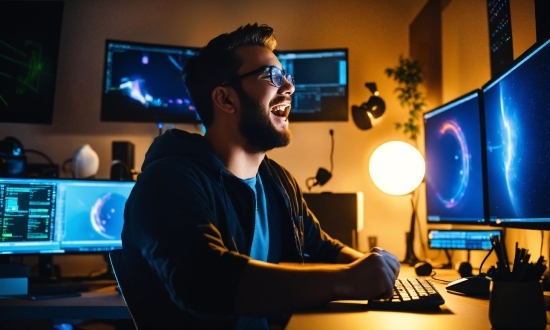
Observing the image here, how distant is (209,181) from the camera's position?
1.22 meters

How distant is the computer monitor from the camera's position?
114cm

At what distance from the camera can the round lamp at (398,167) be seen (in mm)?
2107

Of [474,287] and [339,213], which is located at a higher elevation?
Answer: [339,213]

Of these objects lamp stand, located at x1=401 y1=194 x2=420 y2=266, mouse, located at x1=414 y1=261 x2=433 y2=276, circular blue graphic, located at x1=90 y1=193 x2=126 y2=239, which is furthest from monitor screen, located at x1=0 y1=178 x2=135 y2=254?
lamp stand, located at x1=401 y1=194 x2=420 y2=266

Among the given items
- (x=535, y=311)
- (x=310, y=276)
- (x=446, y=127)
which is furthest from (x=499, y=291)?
(x=446, y=127)

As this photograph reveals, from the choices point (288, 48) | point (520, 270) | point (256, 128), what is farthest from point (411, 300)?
point (288, 48)

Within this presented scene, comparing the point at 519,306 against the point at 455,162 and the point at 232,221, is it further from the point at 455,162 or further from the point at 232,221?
the point at 455,162

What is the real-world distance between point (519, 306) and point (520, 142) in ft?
1.87

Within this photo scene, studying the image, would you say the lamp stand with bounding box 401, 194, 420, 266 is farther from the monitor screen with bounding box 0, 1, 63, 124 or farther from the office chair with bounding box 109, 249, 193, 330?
the monitor screen with bounding box 0, 1, 63, 124

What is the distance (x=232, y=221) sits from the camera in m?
1.28

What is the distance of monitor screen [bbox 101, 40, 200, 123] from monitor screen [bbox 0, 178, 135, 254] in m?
0.48

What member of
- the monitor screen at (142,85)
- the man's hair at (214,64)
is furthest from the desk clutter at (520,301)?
the monitor screen at (142,85)

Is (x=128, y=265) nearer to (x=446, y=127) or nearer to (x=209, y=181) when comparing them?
(x=209, y=181)

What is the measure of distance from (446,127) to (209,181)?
1.05m
